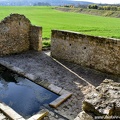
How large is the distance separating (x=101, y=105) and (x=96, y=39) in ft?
29.1

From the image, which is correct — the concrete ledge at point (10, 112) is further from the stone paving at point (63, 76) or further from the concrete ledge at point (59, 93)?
the concrete ledge at point (59, 93)

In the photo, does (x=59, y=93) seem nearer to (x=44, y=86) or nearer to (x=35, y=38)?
(x=44, y=86)

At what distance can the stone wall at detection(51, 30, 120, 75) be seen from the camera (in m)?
12.8

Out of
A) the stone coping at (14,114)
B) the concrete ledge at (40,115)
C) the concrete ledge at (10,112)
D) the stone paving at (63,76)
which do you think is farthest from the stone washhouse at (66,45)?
the concrete ledge at (10,112)

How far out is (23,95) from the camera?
34.5 feet

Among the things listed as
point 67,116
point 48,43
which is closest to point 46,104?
point 67,116

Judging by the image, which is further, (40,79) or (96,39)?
(96,39)

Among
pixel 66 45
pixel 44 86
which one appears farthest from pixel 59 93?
pixel 66 45

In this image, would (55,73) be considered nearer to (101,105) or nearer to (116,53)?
(116,53)

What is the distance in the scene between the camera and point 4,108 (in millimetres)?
8719

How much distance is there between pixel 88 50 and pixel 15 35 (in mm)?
6290

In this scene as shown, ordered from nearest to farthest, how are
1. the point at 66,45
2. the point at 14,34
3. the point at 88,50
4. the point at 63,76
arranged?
the point at 63,76
the point at 88,50
the point at 66,45
the point at 14,34

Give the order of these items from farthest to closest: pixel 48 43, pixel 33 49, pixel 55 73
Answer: pixel 48 43 < pixel 33 49 < pixel 55 73

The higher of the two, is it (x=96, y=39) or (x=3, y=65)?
(x=96, y=39)
